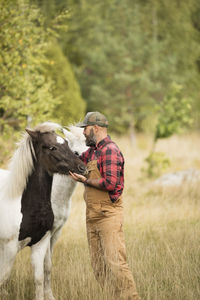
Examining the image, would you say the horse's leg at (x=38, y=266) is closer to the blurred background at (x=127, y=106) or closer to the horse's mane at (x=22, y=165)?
the blurred background at (x=127, y=106)

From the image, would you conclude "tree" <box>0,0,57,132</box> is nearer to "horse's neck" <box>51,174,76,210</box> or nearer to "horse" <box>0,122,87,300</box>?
"horse's neck" <box>51,174,76,210</box>

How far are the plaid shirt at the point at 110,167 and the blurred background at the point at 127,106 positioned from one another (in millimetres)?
1066

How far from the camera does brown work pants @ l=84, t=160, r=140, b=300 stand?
331 cm

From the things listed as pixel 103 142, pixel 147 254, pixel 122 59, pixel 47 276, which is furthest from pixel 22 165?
pixel 122 59

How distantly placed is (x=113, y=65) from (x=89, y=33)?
2619 millimetres

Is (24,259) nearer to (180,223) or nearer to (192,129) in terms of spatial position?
(180,223)

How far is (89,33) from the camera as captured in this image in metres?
19.2

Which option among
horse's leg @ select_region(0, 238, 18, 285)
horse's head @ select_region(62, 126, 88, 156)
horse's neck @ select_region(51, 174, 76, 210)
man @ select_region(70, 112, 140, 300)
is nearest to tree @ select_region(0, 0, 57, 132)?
horse's head @ select_region(62, 126, 88, 156)

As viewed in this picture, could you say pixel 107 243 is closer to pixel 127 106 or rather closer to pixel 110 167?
pixel 110 167

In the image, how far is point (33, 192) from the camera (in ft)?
11.8

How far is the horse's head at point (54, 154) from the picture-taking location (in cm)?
349

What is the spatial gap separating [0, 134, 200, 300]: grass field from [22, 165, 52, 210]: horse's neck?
3.28ft

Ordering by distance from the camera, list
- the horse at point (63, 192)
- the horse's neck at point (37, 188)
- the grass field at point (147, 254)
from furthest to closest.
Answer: the horse at point (63, 192)
the grass field at point (147, 254)
the horse's neck at point (37, 188)

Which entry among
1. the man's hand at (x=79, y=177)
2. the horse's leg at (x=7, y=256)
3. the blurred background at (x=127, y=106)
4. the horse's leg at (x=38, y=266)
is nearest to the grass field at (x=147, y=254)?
the blurred background at (x=127, y=106)
